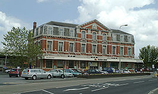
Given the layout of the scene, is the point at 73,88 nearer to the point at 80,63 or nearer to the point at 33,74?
the point at 33,74

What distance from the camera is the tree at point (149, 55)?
75.7 meters

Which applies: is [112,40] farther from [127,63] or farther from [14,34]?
[14,34]

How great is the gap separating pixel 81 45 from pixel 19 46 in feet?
59.8

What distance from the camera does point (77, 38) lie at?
165 ft

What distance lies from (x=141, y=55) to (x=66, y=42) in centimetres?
4323

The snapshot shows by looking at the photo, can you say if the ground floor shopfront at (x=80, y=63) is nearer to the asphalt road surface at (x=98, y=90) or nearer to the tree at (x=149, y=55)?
the tree at (x=149, y=55)

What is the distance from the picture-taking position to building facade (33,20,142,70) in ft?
152

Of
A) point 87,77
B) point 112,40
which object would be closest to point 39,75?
point 87,77

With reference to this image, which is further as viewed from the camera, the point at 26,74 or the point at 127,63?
the point at 127,63

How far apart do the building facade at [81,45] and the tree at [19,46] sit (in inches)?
206

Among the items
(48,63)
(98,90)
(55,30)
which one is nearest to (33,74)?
(98,90)

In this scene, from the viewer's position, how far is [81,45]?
51.1 metres

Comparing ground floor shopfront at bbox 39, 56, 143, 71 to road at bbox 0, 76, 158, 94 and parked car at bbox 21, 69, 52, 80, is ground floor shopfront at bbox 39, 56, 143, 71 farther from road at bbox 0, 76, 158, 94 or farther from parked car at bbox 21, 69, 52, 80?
road at bbox 0, 76, 158, 94

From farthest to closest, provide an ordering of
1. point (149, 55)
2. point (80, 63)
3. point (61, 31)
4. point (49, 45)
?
point (149, 55) → point (80, 63) → point (61, 31) → point (49, 45)
